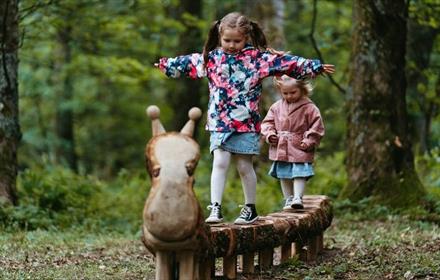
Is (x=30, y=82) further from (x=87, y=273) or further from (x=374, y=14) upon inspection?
(x=87, y=273)

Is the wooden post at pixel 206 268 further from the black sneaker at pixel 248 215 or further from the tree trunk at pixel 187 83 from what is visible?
the tree trunk at pixel 187 83

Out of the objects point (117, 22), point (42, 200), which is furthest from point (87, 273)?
point (117, 22)

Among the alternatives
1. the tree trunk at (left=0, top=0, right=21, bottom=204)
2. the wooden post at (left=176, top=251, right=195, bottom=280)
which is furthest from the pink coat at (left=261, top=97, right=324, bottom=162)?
the tree trunk at (left=0, top=0, right=21, bottom=204)

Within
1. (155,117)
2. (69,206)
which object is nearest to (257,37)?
(155,117)

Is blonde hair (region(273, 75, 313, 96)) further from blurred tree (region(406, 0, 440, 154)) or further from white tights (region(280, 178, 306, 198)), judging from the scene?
blurred tree (region(406, 0, 440, 154))

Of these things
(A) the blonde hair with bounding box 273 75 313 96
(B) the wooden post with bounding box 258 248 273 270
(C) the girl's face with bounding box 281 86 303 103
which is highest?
(A) the blonde hair with bounding box 273 75 313 96

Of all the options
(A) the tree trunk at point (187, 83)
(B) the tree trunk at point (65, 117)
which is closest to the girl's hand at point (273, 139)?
(A) the tree trunk at point (187, 83)

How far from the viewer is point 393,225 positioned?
32.2ft

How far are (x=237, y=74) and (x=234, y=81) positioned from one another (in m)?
0.07

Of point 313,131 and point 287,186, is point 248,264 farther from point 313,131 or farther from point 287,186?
point 313,131

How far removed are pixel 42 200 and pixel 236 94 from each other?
5.37 m

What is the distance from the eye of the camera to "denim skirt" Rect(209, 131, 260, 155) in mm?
6488

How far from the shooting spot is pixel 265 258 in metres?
6.95

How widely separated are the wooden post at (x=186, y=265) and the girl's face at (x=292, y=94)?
2.55 m
